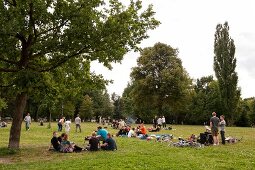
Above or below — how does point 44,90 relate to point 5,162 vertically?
above

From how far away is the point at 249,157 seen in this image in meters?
18.5

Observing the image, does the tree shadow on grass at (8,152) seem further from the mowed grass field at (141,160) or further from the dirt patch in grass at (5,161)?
the dirt patch in grass at (5,161)

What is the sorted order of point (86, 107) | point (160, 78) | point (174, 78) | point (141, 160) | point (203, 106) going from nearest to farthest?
point (141, 160), point (174, 78), point (160, 78), point (203, 106), point (86, 107)

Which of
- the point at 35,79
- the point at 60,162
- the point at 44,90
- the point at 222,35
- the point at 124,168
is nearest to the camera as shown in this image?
the point at 124,168

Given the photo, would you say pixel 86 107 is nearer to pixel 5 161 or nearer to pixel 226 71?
pixel 226 71

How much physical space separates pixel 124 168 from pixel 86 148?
23.3ft

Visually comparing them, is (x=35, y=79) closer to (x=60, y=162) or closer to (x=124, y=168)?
(x=60, y=162)

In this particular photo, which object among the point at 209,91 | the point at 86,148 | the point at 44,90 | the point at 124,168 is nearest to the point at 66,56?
the point at 44,90

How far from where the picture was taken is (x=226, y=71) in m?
61.8

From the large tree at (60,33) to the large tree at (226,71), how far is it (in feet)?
143

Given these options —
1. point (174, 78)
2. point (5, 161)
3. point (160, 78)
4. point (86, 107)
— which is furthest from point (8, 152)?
point (86, 107)

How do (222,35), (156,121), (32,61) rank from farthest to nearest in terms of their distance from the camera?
(222,35)
(156,121)
(32,61)

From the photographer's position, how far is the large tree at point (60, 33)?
18844 mm

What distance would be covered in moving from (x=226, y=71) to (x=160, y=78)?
12.3m
